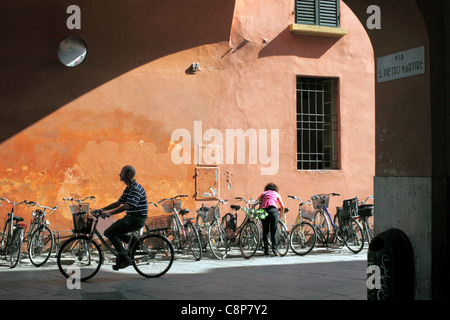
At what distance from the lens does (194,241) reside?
10352 millimetres

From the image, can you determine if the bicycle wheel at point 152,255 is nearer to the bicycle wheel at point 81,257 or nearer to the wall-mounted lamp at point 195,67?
Result: the bicycle wheel at point 81,257

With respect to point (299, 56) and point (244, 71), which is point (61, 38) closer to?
point (244, 71)

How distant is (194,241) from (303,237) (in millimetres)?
2208

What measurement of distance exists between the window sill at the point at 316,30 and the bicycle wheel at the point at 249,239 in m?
4.60

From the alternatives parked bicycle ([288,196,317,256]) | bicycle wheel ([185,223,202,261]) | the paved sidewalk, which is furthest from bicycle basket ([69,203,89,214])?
parked bicycle ([288,196,317,256])

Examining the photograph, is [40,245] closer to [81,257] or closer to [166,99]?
[81,257]

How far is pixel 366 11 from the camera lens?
647 cm

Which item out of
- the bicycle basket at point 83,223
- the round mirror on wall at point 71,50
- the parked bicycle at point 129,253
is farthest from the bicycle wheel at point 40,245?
the round mirror on wall at point 71,50

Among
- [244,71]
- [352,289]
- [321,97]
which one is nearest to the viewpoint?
[352,289]

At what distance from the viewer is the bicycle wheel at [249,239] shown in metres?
10.5

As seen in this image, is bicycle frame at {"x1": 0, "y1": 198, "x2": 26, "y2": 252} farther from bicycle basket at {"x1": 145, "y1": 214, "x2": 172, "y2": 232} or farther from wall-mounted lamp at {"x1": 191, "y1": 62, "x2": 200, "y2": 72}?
wall-mounted lamp at {"x1": 191, "y1": 62, "x2": 200, "y2": 72}

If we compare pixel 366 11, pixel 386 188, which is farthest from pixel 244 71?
pixel 386 188

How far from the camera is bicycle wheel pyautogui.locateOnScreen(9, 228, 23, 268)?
31.1 feet
